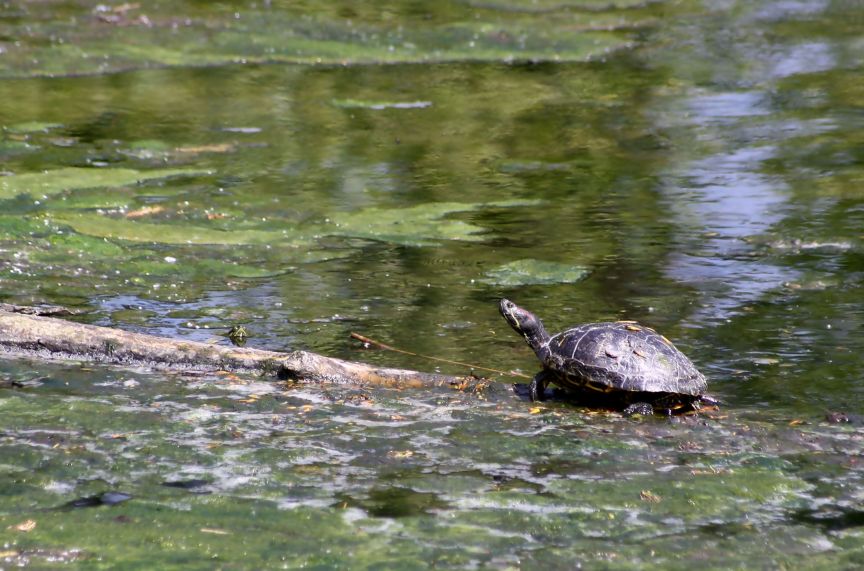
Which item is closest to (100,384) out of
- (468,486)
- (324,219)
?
(468,486)

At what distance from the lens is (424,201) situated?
34.4 feet

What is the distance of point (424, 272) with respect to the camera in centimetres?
834

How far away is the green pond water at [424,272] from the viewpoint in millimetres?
4242

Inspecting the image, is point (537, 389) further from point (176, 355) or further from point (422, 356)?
point (176, 355)

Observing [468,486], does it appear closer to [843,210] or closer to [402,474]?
[402,474]

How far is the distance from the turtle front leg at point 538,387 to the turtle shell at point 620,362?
5 centimetres

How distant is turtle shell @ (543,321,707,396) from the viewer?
5.45 m

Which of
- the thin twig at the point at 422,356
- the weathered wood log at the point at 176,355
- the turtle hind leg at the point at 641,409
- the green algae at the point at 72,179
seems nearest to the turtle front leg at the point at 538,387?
the weathered wood log at the point at 176,355

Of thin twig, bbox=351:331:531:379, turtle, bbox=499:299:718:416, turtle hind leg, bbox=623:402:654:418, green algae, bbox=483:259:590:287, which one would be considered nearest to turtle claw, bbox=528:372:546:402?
turtle, bbox=499:299:718:416

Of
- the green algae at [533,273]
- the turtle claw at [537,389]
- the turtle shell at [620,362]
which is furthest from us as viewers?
the green algae at [533,273]

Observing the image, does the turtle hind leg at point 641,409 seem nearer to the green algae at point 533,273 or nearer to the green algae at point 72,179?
the green algae at point 533,273

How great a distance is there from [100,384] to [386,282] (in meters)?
2.74

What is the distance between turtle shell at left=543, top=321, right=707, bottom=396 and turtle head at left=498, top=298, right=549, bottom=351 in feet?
Result: 0.86

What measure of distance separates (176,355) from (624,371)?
6.97 ft
